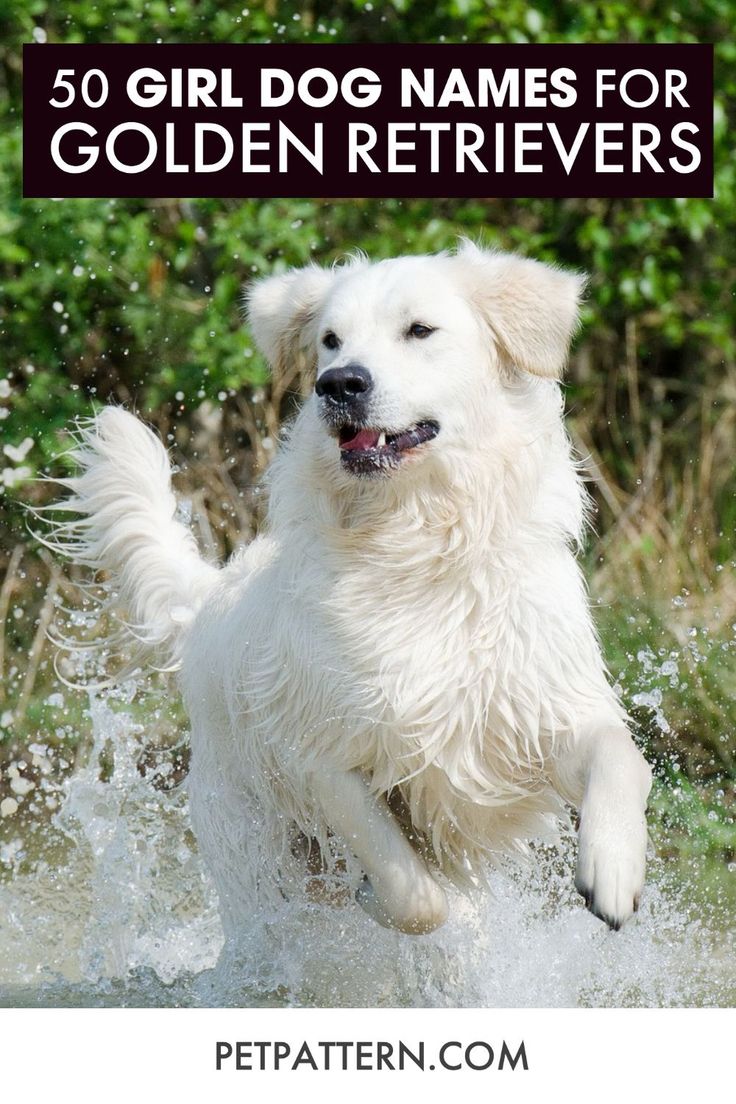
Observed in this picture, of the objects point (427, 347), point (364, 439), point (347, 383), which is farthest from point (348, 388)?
point (427, 347)

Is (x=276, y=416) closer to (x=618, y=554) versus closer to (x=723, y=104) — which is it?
(x=618, y=554)

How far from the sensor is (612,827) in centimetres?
322

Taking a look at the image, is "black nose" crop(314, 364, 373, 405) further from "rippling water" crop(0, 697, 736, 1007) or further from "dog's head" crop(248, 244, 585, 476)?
"rippling water" crop(0, 697, 736, 1007)

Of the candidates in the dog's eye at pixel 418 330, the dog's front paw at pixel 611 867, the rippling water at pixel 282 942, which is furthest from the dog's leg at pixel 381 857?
the dog's eye at pixel 418 330

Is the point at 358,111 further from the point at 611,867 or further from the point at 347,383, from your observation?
the point at 611,867

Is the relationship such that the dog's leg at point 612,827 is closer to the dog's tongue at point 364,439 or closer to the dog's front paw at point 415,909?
the dog's front paw at point 415,909

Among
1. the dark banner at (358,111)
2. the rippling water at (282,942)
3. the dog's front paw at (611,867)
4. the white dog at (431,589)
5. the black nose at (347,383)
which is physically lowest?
the rippling water at (282,942)

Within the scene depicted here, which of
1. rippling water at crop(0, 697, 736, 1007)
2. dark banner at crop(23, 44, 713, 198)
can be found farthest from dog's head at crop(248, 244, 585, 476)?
dark banner at crop(23, 44, 713, 198)

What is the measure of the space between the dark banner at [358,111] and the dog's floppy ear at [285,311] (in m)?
1.34

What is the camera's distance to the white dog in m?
3.59

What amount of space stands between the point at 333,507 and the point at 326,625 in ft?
1.00

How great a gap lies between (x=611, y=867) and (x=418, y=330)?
1.38 metres

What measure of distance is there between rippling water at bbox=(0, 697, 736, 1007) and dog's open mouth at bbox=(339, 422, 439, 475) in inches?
51.3

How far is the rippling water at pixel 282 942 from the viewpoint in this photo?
4.09 metres
